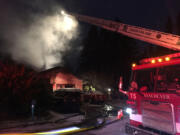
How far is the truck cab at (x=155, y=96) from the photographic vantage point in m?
3.76

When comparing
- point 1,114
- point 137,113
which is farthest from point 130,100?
A: point 1,114

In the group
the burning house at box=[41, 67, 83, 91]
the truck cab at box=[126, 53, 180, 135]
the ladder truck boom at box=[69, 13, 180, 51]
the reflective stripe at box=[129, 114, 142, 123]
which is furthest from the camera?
the burning house at box=[41, 67, 83, 91]

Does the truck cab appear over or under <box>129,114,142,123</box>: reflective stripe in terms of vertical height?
over

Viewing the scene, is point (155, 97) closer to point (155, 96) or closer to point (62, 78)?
point (155, 96)

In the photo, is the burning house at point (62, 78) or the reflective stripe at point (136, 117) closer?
the reflective stripe at point (136, 117)

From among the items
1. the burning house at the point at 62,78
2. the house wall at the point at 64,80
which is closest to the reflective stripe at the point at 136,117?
the house wall at the point at 64,80

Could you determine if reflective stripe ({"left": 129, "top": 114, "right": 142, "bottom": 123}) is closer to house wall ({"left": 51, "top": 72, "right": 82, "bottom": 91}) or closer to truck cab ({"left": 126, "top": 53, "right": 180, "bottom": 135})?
truck cab ({"left": 126, "top": 53, "right": 180, "bottom": 135})

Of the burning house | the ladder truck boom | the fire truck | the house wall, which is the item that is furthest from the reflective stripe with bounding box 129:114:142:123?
the burning house

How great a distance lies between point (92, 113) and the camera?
27.9 ft

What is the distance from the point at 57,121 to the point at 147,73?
5.27m

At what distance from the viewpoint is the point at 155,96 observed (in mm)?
4215

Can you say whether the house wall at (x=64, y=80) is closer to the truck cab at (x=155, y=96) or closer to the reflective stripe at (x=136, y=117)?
the reflective stripe at (x=136, y=117)

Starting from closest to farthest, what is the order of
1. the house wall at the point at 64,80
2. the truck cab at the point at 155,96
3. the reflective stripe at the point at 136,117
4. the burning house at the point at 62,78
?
the truck cab at the point at 155,96, the reflective stripe at the point at 136,117, the house wall at the point at 64,80, the burning house at the point at 62,78

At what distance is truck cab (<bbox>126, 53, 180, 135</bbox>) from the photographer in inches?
148
